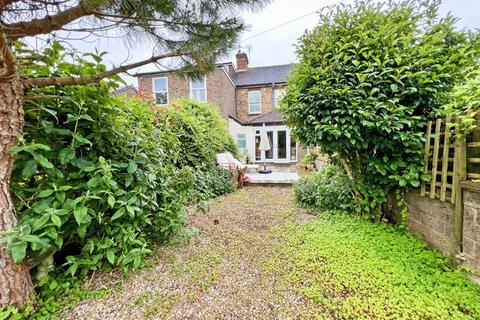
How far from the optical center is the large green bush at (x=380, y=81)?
2.38 m

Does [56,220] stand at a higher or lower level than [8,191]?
lower

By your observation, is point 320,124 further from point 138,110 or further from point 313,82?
point 138,110

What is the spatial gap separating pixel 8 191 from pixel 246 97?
1417 cm

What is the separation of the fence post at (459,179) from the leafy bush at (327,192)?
1386mm

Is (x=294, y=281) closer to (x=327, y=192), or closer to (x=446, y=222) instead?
(x=446, y=222)

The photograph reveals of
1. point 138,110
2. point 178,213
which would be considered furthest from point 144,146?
point 178,213

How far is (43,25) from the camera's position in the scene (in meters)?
1.48

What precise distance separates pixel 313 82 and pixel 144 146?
8.37ft

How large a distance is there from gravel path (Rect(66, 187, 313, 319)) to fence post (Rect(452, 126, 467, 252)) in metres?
1.72

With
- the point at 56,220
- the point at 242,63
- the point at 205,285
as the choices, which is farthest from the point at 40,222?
the point at 242,63

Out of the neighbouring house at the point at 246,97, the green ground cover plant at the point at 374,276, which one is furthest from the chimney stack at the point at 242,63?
the green ground cover plant at the point at 374,276

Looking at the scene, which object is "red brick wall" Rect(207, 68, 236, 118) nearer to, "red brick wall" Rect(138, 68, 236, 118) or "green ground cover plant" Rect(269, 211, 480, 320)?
"red brick wall" Rect(138, 68, 236, 118)

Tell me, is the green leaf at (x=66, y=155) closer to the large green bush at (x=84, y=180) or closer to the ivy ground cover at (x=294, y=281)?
the large green bush at (x=84, y=180)

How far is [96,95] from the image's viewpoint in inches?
73.7
